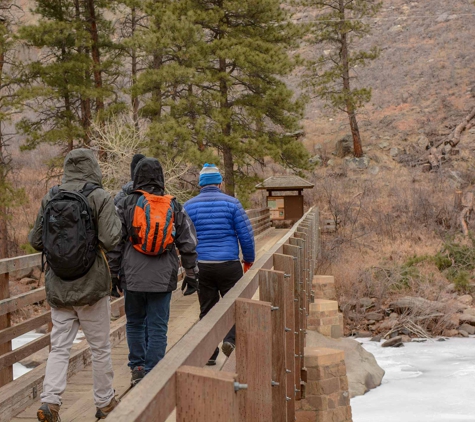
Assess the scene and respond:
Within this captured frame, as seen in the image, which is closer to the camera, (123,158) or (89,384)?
(89,384)

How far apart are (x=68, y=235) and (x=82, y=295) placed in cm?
40

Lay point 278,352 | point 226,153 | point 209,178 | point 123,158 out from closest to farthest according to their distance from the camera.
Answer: point 278,352, point 209,178, point 123,158, point 226,153

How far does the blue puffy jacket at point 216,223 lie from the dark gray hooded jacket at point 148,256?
105 centimetres

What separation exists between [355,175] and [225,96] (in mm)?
12178

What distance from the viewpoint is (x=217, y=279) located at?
6.47 meters

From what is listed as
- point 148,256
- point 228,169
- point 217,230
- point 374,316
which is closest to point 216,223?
point 217,230

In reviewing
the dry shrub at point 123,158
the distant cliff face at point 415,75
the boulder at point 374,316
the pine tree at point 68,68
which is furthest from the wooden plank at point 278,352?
the distant cliff face at point 415,75

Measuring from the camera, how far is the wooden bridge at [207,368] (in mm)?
2186

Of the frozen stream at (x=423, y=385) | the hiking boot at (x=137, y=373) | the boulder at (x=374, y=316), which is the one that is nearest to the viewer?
the hiking boot at (x=137, y=373)

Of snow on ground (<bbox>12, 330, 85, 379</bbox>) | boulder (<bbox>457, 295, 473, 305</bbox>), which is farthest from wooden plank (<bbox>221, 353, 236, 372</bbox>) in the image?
boulder (<bbox>457, 295, 473, 305</bbox>)


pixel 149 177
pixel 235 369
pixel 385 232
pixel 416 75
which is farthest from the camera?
pixel 416 75

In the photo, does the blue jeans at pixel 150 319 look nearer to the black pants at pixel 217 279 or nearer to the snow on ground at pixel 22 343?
the black pants at pixel 217 279

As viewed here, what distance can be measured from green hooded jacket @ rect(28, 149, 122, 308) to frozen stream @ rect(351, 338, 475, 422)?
9.06 meters

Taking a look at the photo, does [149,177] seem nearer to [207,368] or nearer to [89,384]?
[207,368]
